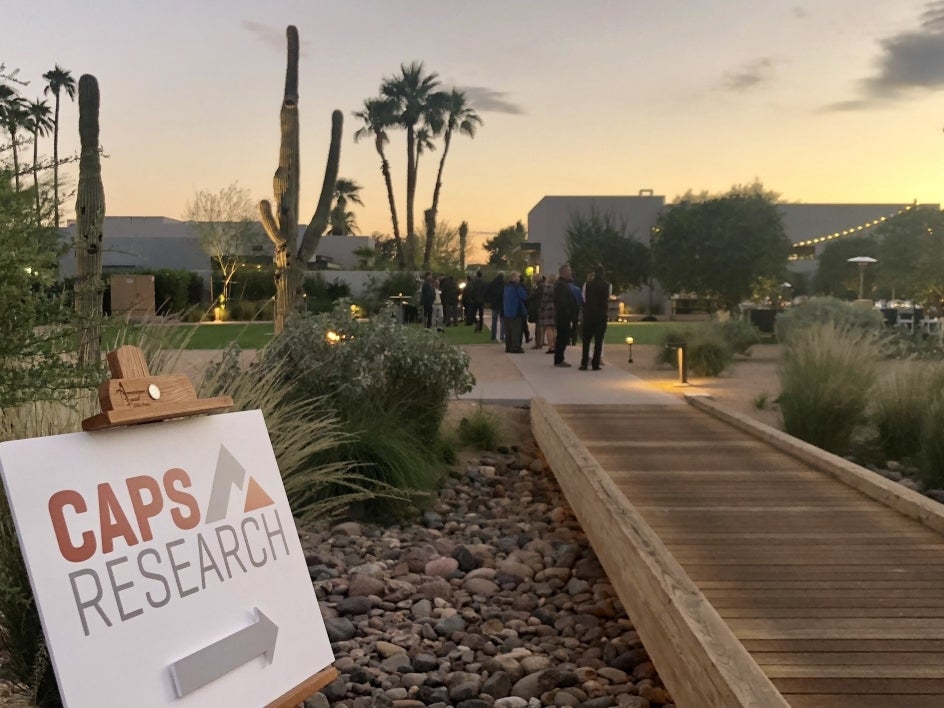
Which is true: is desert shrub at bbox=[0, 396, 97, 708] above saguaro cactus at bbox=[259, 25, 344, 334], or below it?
below

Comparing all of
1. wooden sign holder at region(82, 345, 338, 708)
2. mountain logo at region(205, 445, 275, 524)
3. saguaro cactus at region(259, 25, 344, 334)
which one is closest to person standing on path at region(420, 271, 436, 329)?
saguaro cactus at region(259, 25, 344, 334)

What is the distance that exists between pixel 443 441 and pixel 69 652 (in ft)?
21.0

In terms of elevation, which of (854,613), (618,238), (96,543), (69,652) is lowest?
(854,613)

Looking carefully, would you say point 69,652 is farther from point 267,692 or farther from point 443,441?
point 443,441

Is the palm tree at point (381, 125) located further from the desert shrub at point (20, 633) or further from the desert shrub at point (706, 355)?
the desert shrub at point (20, 633)

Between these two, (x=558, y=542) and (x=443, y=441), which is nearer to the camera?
(x=558, y=542)

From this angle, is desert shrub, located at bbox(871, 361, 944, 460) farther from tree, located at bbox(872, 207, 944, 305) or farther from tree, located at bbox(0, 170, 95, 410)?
tree, located at bbox(872, 207, 944, 305)

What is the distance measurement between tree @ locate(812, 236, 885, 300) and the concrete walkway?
117ft

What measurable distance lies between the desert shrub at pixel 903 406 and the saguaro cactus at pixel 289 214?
24.9ft

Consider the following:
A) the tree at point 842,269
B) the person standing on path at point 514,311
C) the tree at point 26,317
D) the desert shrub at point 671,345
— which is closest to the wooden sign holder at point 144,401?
the tree at point 26,317

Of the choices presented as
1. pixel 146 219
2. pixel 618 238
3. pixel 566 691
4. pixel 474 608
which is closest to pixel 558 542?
pixel 474 608

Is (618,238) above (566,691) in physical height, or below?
above

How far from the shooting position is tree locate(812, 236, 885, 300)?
156 ft

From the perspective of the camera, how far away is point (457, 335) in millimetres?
24531
